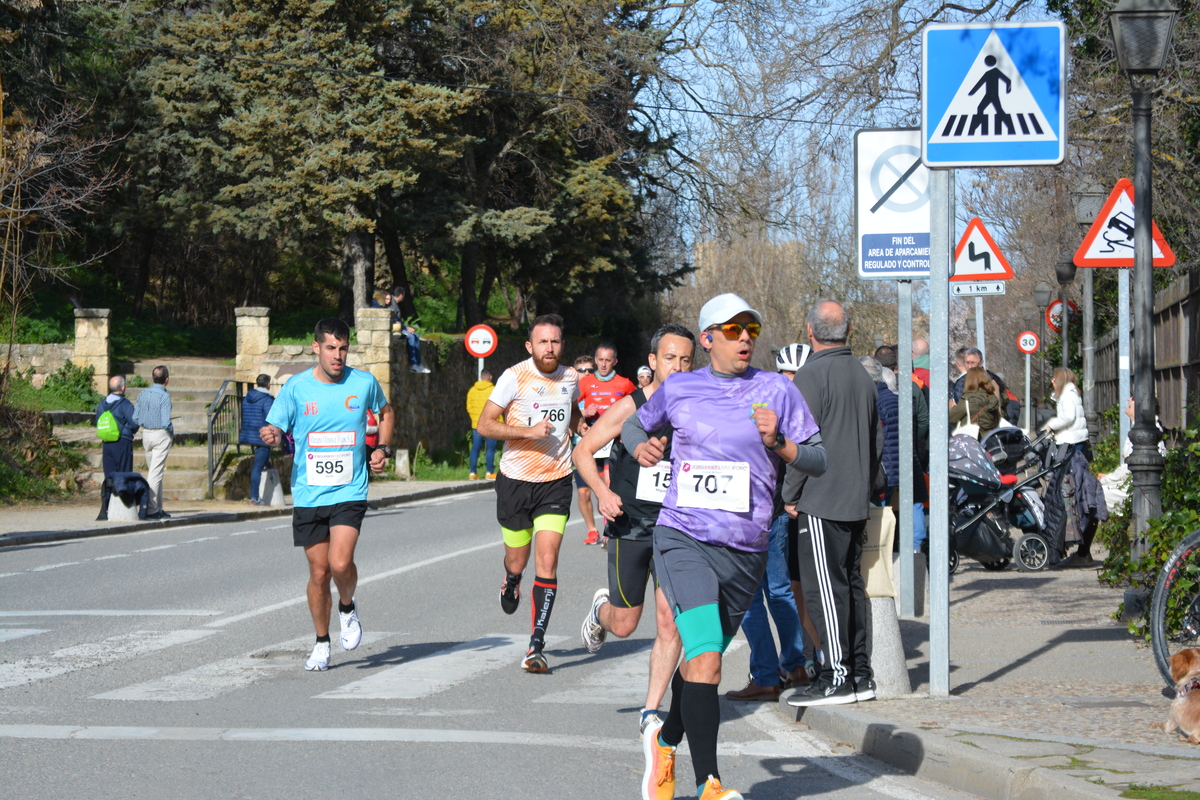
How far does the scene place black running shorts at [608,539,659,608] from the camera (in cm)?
696

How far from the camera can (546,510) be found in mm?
9008

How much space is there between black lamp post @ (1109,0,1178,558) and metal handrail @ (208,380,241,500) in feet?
56.0

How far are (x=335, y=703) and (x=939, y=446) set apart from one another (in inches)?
137

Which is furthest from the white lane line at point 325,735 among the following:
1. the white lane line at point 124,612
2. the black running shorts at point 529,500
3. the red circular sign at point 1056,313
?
the red circular sign at point 1056,313

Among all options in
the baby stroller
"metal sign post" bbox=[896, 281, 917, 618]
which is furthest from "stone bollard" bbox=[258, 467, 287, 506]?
"metal sign post" bbox=[896, 281, 917, 618]

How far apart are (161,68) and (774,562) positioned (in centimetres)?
3194

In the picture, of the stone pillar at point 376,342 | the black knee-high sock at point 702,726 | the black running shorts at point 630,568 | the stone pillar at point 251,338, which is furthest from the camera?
the stone pillar at point 251,338

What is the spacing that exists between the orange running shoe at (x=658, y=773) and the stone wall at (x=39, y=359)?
27.1m

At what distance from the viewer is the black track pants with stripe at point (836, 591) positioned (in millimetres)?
7086

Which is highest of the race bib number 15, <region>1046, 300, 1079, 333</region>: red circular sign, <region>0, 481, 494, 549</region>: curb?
<region>1046, 300, 1079, 333</region>: red circular sign

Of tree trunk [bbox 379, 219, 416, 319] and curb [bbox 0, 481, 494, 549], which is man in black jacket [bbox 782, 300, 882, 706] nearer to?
curb [bbox 0, 481, 494, 549]

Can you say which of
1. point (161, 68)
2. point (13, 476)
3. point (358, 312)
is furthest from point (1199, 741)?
point (161, 68)

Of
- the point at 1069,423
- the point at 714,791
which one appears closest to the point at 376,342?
the point at 1069,423

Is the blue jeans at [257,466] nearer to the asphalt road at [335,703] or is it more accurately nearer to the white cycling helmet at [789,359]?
the asphalt road at [335,703]
